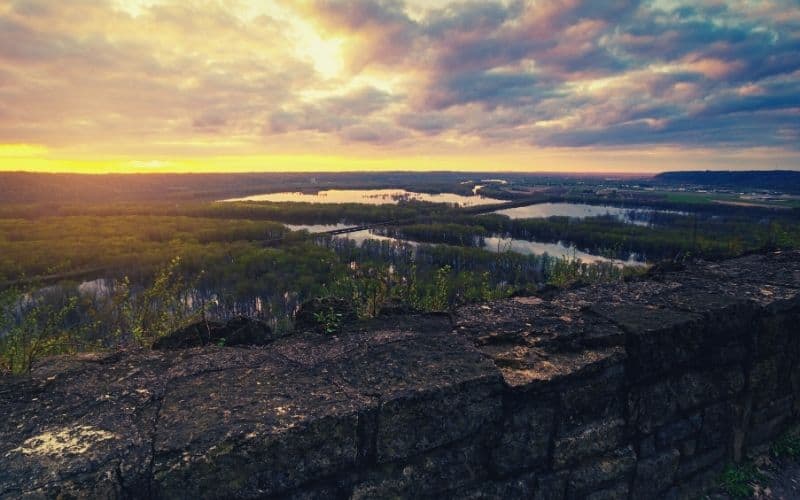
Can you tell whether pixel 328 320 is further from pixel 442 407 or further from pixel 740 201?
pixel 740 201

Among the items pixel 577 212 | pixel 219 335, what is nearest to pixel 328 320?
pixel 219 335

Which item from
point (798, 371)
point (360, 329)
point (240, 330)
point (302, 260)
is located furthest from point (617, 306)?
point (302, 260)

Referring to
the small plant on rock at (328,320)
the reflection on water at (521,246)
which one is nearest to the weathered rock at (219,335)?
the small plant on rock at (328,320)

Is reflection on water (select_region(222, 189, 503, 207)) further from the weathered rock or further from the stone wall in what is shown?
the stone wall

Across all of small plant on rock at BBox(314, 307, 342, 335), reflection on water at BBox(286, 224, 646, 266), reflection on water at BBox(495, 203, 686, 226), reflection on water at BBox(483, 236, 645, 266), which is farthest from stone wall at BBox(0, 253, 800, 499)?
reflection on water at BBox(495, 203, 686, 226)

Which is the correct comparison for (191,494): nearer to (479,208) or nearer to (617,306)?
(617,306)

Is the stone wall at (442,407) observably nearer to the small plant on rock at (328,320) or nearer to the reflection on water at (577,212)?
the small plant on rock at (328,320)
